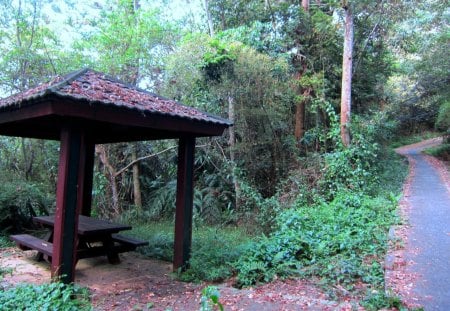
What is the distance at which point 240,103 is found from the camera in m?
9.78

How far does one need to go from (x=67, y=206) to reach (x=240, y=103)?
644 centimetres

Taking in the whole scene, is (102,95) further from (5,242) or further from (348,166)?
Result: (348,166)

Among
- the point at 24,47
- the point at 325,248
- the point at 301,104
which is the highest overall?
the point at 24,47

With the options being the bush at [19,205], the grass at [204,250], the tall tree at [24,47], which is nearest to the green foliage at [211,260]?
the grass at [204,250]

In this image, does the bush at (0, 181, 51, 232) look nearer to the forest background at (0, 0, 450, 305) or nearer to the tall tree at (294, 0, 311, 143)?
the forest background at (0, 0, 450, 305)

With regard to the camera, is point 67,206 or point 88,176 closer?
point 67,206

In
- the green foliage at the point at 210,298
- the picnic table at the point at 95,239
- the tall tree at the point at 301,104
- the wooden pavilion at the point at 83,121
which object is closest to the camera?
the green foliage at the point at 210,298

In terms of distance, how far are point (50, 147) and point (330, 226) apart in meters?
9.35

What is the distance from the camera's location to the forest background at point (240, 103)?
357 inches

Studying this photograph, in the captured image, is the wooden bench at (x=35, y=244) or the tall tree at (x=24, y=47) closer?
the wooden bench at (x=35, y=244)

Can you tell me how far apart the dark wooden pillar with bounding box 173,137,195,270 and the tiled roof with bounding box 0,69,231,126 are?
1.96ft

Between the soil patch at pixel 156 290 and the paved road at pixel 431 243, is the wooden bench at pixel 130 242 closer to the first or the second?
the soil patch at pixel 156 290

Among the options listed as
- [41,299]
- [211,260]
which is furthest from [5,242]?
[41,299]

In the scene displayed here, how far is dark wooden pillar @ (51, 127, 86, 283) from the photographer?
4.03 metres
